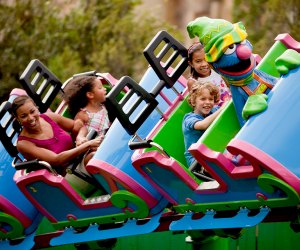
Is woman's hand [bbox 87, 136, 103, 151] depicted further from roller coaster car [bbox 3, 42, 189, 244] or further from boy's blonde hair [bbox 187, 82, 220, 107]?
boy's blonde hair [bbox 187, 82, 220, 107]

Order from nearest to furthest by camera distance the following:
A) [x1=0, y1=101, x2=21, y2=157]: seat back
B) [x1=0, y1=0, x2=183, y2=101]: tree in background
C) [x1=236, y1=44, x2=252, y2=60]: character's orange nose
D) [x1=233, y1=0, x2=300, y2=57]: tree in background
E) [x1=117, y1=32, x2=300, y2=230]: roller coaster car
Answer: [x1=117, y1=32, x2=300, y2=230]: roller coaster car, [x1=236, y1=44, x2=252, y2=60]: character's orange nose, [x1=0, y1=101, x2=21, y2=157]: seat back, [x1=233, y1=0, x2=300, y2=57]: tree in background, [x1=0, y1=0, x2=183, y2=101]: tree in background

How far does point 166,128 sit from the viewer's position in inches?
408

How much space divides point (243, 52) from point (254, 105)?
1.33 ft

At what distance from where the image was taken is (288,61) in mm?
9133

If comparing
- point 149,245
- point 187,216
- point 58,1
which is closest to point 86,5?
point 58,1

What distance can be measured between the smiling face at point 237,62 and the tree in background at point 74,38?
9982 mm

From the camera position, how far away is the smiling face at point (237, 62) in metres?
9.38

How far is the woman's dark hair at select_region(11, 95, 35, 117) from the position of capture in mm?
11000

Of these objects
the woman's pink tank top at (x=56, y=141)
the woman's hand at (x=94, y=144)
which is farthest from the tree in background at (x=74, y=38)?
the woman's hand at (x=94, y=144)

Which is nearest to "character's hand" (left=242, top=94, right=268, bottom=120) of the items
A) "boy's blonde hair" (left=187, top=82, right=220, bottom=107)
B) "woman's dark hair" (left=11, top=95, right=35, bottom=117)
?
"boy's blonde hair" (left=187, top=82, right=220, bottom=107)

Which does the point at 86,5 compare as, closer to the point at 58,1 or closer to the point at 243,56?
the point at 58,1

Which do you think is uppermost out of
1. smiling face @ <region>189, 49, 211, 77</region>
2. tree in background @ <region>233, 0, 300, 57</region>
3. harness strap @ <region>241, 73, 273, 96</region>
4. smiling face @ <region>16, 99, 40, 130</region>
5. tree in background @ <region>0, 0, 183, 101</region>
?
harness strap @ <region>241, 73, 273, 96</region>

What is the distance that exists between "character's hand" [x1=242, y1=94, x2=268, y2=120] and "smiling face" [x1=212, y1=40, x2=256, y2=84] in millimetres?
264

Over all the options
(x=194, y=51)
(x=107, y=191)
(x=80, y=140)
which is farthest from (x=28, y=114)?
(x=194, y=51)
